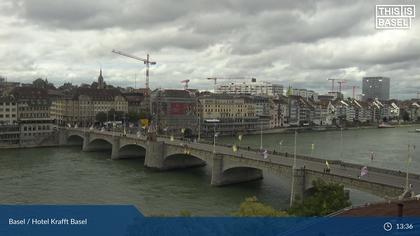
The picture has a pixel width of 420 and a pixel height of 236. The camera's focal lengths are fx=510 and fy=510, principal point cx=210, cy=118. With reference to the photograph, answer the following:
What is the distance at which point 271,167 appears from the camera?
34188 mm

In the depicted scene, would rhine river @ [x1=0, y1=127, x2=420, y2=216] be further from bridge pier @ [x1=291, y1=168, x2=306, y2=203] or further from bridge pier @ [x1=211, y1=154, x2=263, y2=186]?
bridge pier @ [x1=291, y1=168, x2=306, y2=203]

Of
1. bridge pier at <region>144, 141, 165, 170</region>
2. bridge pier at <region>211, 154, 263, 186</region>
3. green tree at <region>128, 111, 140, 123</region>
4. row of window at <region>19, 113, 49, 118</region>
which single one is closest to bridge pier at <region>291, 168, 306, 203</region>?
bridge pier at <region>211, 154, 263, 186</region>

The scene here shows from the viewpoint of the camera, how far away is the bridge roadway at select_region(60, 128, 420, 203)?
27.5 meters

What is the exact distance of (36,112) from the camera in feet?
306

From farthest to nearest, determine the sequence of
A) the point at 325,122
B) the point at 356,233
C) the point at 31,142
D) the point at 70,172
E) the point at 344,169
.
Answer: the point at 325,122 → the point at 31,142 → the point at 70,172 → the point at 344,169 → the point at 356,233

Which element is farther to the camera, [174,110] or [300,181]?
[174,110]

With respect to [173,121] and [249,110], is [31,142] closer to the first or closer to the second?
[173,121]

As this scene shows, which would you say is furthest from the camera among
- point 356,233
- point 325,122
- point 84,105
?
point 325,122

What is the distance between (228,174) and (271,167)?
19.5 ft

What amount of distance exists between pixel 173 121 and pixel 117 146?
49.1 m

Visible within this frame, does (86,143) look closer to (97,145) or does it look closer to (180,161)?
(97,145)

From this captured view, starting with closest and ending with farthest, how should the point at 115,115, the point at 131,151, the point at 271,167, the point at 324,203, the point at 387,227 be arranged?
the point at 387,227, the point at 324,203, the point at 271,167, the point at 131,151, the point at 115,115

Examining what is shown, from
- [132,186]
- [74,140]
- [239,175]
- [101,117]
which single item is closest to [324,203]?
[239,175]

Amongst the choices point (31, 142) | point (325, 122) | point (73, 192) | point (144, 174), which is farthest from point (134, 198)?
point (325, 122)
